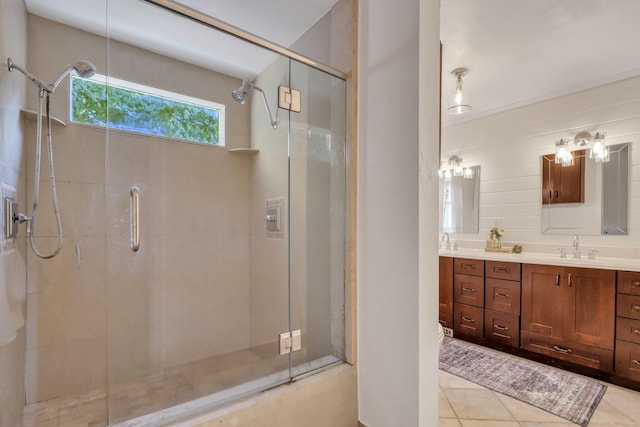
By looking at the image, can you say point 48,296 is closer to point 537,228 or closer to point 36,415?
point 36,415

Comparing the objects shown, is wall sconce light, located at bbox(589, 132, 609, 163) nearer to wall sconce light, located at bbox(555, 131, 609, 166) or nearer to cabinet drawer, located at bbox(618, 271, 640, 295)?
wall sconce light, located at bbox(555, 131, 609, 166)

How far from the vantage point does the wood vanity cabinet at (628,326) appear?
2178 mm

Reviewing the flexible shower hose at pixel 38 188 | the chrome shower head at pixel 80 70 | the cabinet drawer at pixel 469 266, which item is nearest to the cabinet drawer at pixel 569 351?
the cabinet drawer at pixel 469 266

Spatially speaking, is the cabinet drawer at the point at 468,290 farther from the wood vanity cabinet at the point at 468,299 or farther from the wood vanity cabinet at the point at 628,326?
the wood vanity cabinet at the point at 628,326

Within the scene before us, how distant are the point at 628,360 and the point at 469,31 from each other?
260 centimetres

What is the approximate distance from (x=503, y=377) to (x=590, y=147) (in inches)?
88.1

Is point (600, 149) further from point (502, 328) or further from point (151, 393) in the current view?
point (151, 393)

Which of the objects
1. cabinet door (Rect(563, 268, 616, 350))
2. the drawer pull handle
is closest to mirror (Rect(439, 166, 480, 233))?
cabinet door (Rect(563, 268, 616, 350))

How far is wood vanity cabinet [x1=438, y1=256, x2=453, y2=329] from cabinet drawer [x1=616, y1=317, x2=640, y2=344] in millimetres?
1265

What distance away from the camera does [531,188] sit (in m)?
3.21

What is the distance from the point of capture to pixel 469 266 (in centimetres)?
309

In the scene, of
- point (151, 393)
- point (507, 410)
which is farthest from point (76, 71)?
point (507, 410)

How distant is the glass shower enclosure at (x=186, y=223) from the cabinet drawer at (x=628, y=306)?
2.14 meters

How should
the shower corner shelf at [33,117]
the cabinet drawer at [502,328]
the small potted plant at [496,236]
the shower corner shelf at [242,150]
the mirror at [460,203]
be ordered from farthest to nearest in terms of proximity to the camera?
the mirror at [460,203] → the small potted plant at [496,236] → the cabinet drawer at [502,328] → the shower corner shelf at [242,150] → the shower corner shelf at [33,117]
